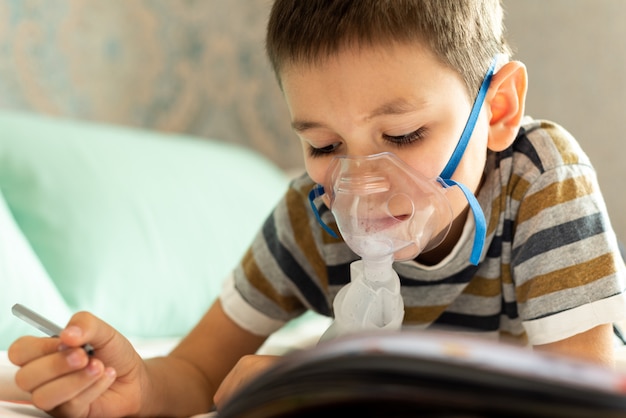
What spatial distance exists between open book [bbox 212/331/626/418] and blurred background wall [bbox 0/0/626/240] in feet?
4.73

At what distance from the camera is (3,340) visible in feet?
3.48

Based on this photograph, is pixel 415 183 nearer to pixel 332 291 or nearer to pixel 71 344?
pixel 332 291

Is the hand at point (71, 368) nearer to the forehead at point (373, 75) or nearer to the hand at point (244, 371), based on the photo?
the hand at point (244, 371)

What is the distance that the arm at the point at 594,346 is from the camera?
3.02 feet

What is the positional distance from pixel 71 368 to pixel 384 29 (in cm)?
49

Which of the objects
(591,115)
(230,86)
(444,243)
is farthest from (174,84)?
(444,243)

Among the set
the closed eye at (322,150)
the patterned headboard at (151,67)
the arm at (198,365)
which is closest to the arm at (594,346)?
the closed eye at (322,150)

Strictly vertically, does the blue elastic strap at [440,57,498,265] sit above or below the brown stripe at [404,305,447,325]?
A: above

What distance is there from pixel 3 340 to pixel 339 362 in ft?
2.48

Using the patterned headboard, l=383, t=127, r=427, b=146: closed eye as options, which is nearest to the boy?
l=383, t=127, r=427, b=146: closed eye

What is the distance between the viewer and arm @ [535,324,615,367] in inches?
36.2

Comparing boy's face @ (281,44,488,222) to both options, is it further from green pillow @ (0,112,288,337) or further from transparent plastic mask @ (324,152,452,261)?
green pillow @ (0,112,288,337)

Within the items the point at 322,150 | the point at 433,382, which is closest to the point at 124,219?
the point at 322,150

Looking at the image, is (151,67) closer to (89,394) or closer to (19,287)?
(19,287)
